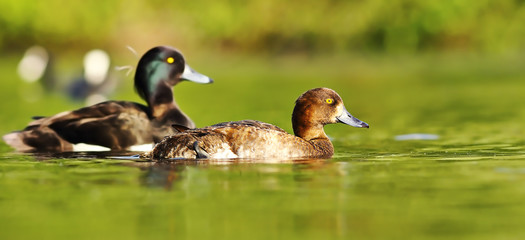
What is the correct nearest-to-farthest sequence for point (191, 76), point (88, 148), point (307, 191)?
1. point (307, 191)
2. point (88, 148)
3. point (191, 76)

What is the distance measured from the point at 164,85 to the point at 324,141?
8.42 feet

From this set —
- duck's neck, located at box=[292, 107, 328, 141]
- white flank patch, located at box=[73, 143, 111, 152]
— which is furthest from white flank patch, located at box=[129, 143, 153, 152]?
duck's neck, located at box=[292, 107, 328, 141]

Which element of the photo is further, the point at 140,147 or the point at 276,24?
the point at 276,24

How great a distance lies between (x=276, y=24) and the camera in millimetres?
41781

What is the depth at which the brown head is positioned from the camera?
33.8 feet

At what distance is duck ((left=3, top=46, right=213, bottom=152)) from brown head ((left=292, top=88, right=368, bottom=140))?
1.58 m

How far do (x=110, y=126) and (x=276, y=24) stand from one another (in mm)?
30680

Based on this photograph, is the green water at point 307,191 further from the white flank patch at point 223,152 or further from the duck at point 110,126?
the duck at point 110,126

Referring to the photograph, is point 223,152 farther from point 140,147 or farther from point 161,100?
point 161,100

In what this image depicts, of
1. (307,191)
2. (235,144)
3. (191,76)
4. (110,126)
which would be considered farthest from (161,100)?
(307,191)

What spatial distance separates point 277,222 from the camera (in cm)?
649

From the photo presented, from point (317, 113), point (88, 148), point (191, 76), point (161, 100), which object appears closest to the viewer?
point (317, 113)

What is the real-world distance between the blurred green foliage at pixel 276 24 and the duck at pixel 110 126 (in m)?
26.4

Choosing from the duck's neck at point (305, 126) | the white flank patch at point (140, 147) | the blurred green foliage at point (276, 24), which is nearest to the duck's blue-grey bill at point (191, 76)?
the white flank patch at point (140, 147)
